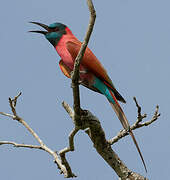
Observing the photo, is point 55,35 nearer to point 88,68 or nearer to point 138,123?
point 88,68

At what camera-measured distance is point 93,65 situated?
4684mm

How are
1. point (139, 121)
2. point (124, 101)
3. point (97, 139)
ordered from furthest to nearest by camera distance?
point (124, 101) → point (97, 139) → point (139, 121)

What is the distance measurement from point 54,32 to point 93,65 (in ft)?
2.91

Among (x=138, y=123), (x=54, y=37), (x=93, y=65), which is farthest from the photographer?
(x=54, y=37)

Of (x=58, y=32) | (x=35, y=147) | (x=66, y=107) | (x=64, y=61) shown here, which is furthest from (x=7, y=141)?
(x=58, y=32)

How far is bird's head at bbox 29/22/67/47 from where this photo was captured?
5.05 meters

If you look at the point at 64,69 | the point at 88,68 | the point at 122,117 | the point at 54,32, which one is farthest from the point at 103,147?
the point at 54,32

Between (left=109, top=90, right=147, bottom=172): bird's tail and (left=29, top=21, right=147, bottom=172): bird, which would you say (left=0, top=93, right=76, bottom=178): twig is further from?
(left=29, top=21, right=147, bottom=172): bird

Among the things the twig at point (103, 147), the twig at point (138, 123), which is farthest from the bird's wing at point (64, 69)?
the twig at point (138, 123)

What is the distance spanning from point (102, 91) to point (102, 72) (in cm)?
26

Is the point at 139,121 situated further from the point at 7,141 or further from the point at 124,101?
the point at 7,141

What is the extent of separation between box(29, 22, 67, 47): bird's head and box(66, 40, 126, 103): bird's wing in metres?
0.34

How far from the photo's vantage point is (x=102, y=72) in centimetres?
Answer: 473

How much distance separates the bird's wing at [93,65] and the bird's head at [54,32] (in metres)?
0.34
